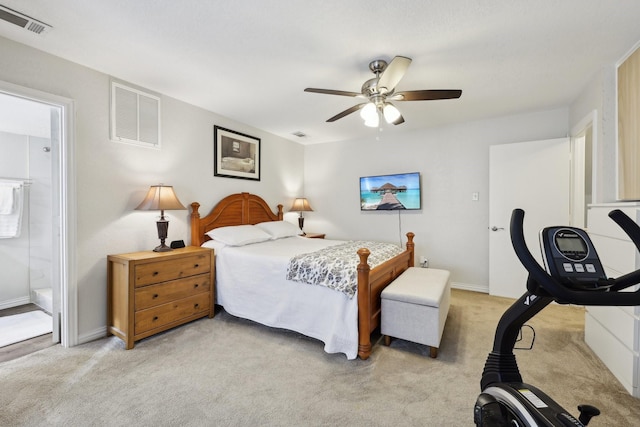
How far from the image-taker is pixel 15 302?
3.47 metres

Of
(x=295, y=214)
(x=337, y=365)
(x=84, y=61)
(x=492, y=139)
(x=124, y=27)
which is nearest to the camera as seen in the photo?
(x=124, y=27)

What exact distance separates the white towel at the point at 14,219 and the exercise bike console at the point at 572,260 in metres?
5.06

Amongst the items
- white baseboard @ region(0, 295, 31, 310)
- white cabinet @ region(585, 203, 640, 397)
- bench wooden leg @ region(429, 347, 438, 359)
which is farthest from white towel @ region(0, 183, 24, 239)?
white cabinet @ region(585, 203, 640, 397)

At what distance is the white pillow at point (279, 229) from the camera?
4.02m

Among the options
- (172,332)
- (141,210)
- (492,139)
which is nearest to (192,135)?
(141,210)

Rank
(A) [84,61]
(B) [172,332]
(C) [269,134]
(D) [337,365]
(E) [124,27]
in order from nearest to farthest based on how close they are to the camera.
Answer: (E) [124,27]
(D) [337,365]
(A) [84,61]
(B) [172,332]
(C) [269,134]

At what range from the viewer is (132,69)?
260 cm

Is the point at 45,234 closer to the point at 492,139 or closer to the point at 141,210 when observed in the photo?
the point at 141,210

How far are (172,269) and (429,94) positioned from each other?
2767 millimetres

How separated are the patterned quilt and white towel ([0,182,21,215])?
354cm

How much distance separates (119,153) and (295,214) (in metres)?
3.03

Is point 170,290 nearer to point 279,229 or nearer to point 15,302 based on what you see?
point 279,229

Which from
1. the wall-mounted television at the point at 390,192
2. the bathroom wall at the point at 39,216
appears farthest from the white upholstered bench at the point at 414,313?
the bathroom wall at the point at 39,216

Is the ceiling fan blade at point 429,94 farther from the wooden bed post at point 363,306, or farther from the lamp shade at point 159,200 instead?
the lamp shade at point 159,200
